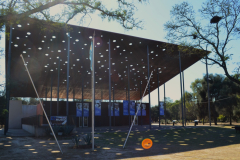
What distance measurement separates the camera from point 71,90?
40.1m

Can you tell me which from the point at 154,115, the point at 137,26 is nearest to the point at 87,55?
the point at 137,26

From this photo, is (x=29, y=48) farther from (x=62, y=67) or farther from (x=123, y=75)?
(x=123, y=75)

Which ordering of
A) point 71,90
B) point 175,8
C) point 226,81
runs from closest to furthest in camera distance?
point 175,8 → point 226,81 → point 71,90

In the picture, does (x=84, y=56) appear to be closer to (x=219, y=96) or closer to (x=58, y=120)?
(x=58, y=120)

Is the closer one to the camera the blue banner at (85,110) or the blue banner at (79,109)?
the blue banner at (79,109)

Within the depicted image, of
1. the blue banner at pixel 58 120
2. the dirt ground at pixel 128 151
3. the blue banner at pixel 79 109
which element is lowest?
the dirt ground at pixel 128 151

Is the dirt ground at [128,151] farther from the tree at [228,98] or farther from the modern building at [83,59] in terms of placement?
the tree at [228,98]

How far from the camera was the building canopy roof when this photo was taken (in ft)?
64.3

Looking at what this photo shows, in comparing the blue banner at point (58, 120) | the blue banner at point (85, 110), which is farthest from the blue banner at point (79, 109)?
the blue banner at point (58, 120)

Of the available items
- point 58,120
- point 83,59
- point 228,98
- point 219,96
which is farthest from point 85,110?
point 228,98

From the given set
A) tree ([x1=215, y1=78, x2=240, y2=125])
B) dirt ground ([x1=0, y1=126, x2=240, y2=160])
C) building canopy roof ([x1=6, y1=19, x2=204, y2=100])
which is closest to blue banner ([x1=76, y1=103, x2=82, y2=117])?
building canopy roof ([x1=6, y1=19, x2=204, y2=100])

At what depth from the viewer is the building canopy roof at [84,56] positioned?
772 inches

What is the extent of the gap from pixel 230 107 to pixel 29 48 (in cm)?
2927

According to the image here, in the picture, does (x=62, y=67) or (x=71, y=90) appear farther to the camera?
(x=71, y=90)
